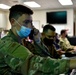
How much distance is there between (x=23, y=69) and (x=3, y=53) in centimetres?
19

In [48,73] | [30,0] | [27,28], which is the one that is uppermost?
[30,0]

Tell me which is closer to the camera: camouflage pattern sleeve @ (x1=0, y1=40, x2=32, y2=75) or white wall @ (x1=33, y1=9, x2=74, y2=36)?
camouflage pattern sleeve @ (x1=0, y1=40, x2=32, y2=75)

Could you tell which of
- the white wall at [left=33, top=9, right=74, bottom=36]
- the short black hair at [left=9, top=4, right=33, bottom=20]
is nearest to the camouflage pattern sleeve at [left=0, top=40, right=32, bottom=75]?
the short black hair at [left=9, top=4, right=33, bottom=20]

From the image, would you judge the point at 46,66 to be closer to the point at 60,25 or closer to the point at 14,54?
the point at 14,54

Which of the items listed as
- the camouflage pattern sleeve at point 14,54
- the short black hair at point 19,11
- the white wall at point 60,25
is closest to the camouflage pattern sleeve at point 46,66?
the camouflage pattern sleeve at point 14,54

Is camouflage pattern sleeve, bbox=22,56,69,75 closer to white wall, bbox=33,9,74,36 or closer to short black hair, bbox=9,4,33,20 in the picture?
short black hair, bbox=9,4,33,20

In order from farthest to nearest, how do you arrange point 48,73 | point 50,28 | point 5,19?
point 5,19, point 50,28, point 48,73

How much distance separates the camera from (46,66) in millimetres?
854

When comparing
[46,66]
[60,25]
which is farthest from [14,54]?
[60,25]

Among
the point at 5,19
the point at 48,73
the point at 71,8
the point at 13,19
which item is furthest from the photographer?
the point at 5,19

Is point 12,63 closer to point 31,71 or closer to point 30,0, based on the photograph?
point 31,71

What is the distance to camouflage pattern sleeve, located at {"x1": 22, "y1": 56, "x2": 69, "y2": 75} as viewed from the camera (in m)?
0.85

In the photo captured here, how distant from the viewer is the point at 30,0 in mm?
7094

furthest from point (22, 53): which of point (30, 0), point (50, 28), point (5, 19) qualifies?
point (5, 19)
